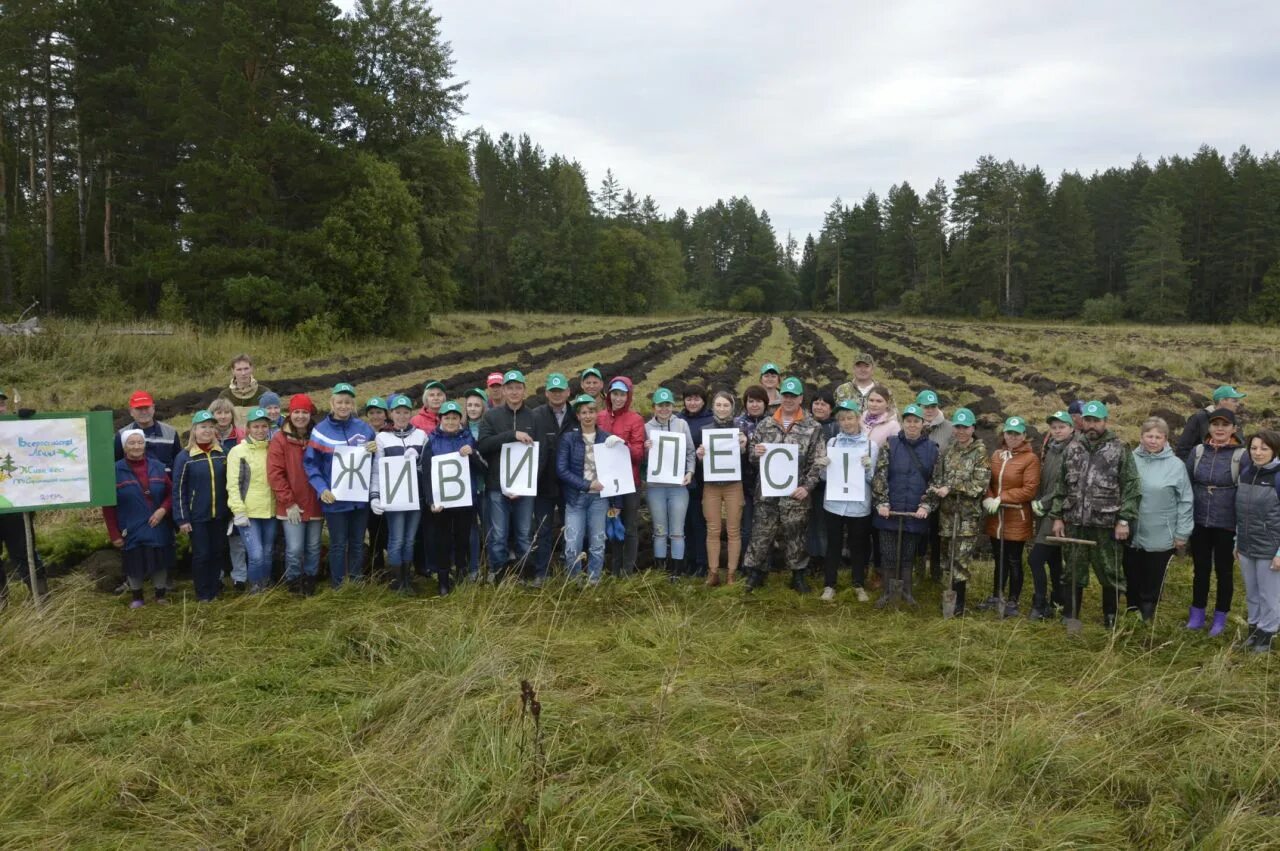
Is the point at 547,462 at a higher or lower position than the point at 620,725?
higher

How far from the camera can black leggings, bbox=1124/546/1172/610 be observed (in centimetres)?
645

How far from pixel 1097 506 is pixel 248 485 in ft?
24.6

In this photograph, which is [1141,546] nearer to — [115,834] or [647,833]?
[647,833]

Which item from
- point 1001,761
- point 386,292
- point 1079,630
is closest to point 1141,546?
point 1079,630

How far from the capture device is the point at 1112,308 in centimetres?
6375

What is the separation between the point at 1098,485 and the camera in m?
6.39

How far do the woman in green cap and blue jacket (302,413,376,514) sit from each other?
2.76 metres

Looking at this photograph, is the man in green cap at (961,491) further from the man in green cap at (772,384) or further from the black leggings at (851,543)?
the man in green cap at (772,384)

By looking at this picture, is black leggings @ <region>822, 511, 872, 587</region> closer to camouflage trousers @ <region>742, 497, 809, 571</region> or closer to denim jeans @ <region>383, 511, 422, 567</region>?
camouflage trousers @ <region>742, 497, 809, 571</region>

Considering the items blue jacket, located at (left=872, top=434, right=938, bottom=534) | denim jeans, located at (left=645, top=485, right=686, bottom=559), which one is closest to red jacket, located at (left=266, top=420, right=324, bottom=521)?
denim jeans, located at (left=645, top=485, right=686, bottom=559)

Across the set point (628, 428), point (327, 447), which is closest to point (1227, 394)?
point (628, 428)

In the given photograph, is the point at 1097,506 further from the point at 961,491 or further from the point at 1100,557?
the point at 961,491

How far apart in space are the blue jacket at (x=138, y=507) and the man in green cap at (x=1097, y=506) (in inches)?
315

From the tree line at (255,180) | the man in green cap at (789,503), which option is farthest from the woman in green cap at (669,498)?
the tree line at (255,180)
